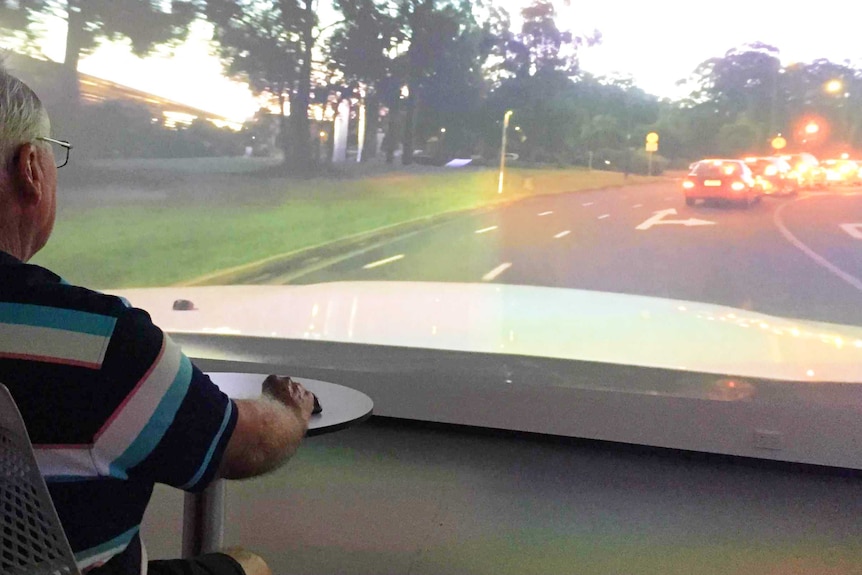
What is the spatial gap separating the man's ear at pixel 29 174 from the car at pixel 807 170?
2.50 meters

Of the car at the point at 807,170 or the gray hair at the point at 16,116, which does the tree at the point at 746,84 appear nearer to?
the car at the point at 807,170

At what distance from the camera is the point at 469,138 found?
2.90 m

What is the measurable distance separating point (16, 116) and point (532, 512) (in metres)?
1.93

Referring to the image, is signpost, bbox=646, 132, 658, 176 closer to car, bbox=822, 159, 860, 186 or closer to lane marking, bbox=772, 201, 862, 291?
lane marking, bbox=772, 201, 862, 291

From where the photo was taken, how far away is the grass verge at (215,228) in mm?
3135

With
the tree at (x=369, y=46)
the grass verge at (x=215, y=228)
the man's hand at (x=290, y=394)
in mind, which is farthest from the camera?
the grass verge at (x=215, y=228)

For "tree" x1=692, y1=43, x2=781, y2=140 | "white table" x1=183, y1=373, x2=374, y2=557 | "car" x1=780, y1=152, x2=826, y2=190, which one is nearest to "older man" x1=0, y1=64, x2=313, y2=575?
"white table" x1=183, y1=373, x2=374, y2=557

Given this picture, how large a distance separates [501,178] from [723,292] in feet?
2.90

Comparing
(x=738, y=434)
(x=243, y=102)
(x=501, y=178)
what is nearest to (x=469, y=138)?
(x=501, y=178)

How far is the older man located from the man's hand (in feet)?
0.80

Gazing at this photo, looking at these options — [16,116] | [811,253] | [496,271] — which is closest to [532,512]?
[496,271]

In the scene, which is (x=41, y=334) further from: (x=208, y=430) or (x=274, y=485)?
(x=274, y=485)

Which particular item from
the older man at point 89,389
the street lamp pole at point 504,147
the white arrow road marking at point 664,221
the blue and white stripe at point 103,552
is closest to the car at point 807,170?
the white arrow road marking at point 664,221

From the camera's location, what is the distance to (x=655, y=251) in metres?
2.76
